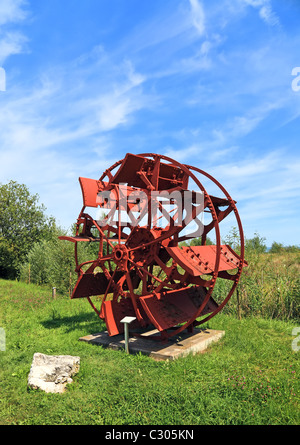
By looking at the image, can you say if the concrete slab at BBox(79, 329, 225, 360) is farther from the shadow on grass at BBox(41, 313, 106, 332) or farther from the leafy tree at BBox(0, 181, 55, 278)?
the leafy tree at BBox(0, 181, 55, 278)

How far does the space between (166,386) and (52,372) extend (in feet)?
5.83

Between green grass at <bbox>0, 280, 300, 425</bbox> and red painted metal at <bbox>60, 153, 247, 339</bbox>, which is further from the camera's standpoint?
red painted metal at <bbox>60, 153, 247, 339</bbox>

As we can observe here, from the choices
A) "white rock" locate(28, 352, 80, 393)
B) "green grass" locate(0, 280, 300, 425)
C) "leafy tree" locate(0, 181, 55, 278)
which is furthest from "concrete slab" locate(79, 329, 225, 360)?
"leafy tree" locate(0, 181, 55, 278)

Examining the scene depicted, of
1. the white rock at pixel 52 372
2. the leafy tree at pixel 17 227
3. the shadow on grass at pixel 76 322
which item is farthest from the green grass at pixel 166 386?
the leafy tree at pixel 17 227

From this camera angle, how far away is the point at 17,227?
2911 cm

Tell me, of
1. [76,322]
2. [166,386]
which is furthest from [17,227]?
[166,386]

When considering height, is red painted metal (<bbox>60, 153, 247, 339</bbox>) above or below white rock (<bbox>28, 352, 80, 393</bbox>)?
above

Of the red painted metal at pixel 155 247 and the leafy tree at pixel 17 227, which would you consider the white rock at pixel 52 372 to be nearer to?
the red painted metal at pixel 155 247

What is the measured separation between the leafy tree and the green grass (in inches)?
878

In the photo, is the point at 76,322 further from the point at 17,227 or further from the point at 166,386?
the point at 17,227

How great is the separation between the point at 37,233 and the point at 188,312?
2563 cm

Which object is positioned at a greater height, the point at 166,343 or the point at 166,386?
the point at 166,343

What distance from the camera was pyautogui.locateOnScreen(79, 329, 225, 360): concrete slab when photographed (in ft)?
20.2
